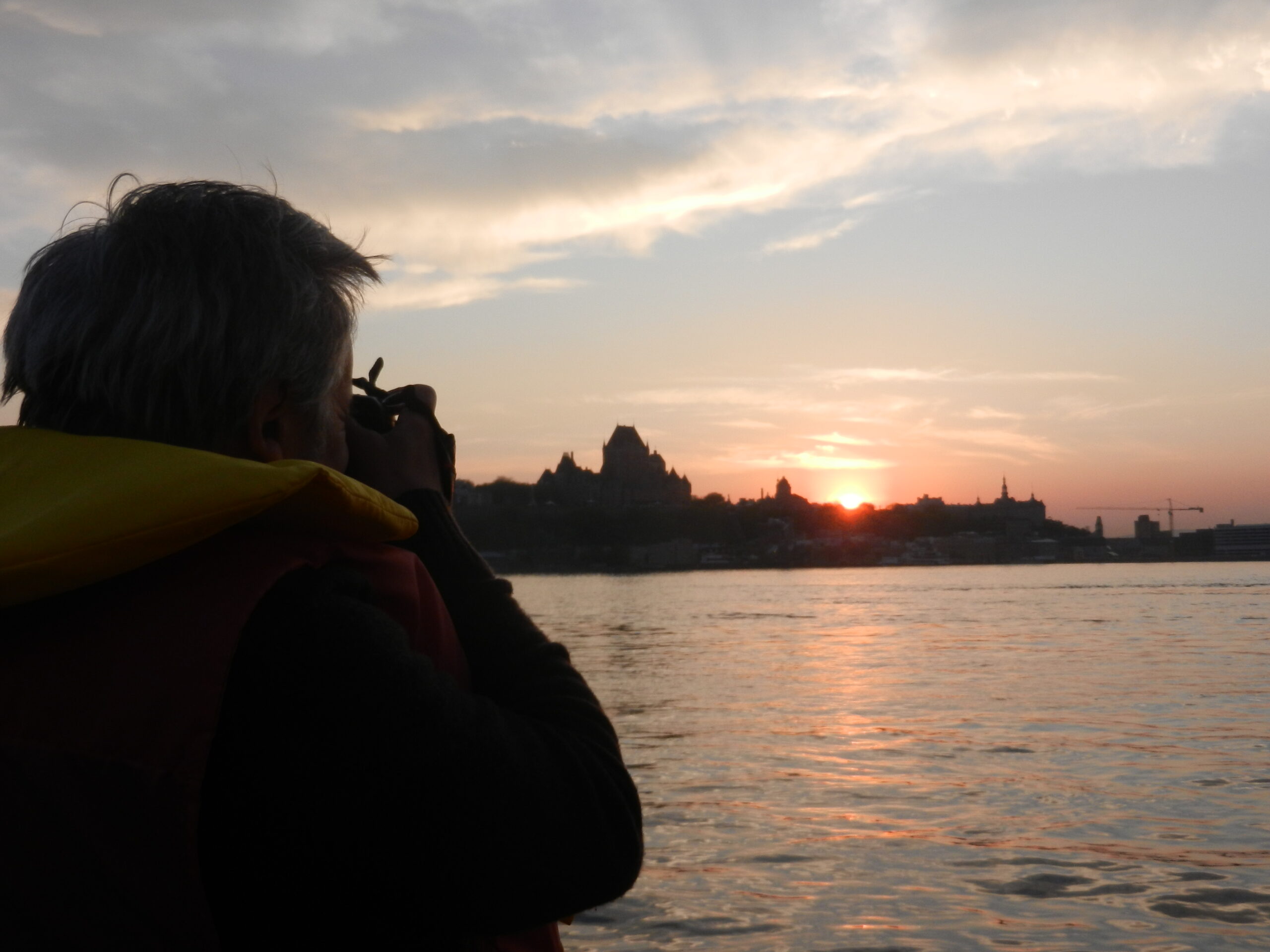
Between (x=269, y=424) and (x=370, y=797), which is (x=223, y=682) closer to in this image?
(x=370, y=797)

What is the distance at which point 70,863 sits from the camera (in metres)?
1.09

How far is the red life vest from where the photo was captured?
1.06 meters

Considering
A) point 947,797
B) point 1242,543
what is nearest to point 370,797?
point 947,797

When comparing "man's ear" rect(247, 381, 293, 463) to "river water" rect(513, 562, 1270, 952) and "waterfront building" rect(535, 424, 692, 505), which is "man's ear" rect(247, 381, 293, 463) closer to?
"river water" rect(513, 562, 1270, 952)

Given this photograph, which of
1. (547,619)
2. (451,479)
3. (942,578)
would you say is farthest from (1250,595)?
(451,479)

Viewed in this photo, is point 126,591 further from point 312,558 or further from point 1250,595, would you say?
point 1250,595

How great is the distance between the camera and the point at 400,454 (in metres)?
1.52

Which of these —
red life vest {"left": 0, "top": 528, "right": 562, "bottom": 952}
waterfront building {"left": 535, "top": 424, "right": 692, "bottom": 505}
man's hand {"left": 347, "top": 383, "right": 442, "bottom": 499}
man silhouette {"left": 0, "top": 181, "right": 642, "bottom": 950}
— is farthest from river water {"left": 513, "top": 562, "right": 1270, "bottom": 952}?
waterfront building {"left": 535, "top": 424, "right": 692, "bottom": 505}

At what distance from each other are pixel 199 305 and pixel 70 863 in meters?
0.57

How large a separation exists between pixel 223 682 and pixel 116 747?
0.11 m

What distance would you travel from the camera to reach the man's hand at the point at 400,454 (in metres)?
1.51

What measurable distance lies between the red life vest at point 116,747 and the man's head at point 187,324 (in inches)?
8.9

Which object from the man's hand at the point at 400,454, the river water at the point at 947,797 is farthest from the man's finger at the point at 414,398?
the river water at the point at 947,797

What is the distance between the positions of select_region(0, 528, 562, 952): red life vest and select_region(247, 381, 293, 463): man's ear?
0.71 feet
